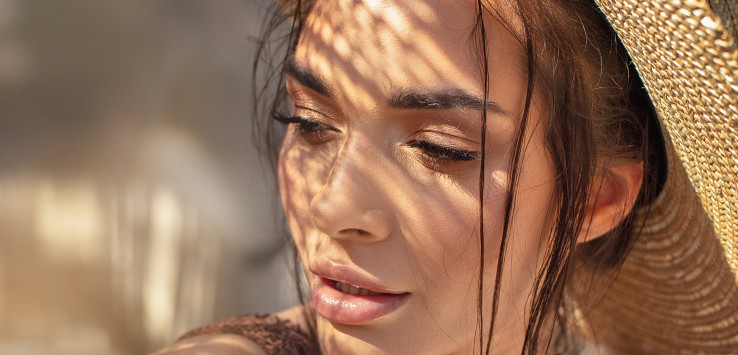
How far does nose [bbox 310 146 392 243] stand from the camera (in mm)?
1070

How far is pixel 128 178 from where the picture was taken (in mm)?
2756

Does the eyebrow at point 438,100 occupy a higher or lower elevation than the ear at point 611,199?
higher

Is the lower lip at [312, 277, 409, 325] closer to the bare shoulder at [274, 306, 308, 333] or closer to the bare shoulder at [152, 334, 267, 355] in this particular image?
the bare shoulder at [152, 334, 267, 355]

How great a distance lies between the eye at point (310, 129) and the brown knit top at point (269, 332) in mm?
335

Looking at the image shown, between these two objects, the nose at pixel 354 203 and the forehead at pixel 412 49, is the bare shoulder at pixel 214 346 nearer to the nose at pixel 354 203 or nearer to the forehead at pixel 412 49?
the nose at pixel 354 203

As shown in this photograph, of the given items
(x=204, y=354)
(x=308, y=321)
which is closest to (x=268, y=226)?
(x=308, y=321)

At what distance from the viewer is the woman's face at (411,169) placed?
1074 mm

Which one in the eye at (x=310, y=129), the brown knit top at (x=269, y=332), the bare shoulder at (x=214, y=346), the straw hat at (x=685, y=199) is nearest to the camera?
the straw hat at (x=685, y=199)

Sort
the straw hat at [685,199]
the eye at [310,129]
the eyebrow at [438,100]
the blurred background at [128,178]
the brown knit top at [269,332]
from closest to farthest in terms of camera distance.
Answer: the straw hat at [685,199] < the eyebrow at [438,100] < the eye at [310,129] < the brown knit top at [269,332] < the blurred background at [128,178]

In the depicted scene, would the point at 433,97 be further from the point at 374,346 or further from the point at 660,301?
the point at 660,301

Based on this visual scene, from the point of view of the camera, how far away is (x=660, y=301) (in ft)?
5.13

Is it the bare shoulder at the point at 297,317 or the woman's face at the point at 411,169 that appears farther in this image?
the bare shoulder at the point at 297,317

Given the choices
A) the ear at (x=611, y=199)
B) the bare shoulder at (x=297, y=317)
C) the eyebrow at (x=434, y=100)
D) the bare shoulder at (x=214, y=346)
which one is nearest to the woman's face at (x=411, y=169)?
the eyebrow at (x=434, y=100)

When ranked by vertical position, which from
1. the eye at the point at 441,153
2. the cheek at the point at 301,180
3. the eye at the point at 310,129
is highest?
the eye at the point at 441,153
